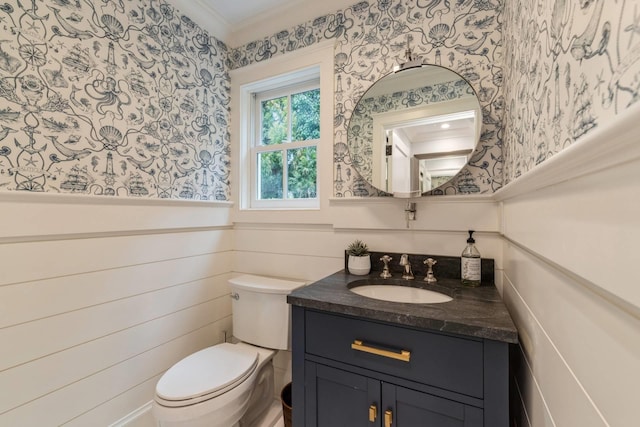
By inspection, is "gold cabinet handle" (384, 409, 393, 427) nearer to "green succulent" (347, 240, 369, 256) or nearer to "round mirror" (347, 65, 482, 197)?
"green succulent" (347, 240, 369, 256)

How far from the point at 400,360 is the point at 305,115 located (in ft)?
4.95

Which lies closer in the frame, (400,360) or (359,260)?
(400,360)

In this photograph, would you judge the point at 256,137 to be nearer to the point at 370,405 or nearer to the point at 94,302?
the point at 94,302

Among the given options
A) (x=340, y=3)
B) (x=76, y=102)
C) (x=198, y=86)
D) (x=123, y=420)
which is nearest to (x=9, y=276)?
(x=76, y=102)

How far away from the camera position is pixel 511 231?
3.04 feet

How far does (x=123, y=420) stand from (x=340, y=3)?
2.46 m

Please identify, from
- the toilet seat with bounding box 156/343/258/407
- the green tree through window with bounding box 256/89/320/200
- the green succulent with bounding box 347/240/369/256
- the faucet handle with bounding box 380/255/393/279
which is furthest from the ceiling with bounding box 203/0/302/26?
the toilet seat with bounding box 156/343/258/407

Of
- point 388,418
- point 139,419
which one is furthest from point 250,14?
point 139,419

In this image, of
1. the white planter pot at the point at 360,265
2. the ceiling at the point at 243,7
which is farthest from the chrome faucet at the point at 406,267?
the ceiling at the point at 243,7

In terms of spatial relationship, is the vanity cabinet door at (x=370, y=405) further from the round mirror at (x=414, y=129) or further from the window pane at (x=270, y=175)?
the window pane at (x=270, y=175)

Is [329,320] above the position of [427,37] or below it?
below

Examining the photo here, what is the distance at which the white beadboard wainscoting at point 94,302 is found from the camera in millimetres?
962

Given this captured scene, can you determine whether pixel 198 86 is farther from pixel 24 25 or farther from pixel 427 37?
pixel 427 37

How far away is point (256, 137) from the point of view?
194 centimetres
